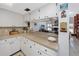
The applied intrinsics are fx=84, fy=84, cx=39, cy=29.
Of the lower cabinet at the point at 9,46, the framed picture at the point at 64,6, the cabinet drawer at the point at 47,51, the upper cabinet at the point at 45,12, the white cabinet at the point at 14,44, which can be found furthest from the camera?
the white cabinet at the point at 14,44

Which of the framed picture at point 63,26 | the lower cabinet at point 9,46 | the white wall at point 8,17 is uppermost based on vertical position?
the white wall at point 8,17

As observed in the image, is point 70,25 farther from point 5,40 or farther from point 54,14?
point 5,40

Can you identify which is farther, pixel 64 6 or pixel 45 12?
pixel 45 12

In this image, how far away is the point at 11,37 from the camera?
6.78 ft

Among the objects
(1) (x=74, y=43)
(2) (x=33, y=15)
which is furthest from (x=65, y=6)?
(2) (x=33, y=15)

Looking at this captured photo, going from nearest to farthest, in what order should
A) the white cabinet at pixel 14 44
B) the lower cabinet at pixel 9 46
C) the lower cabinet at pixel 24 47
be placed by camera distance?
the lower cabinet at pixel 24 47
the lower cabinet at pixel 9 46
the white cabinet at pixel 14 44

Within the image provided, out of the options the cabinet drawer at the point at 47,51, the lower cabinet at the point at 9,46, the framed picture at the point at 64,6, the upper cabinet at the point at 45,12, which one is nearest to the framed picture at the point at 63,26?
the framed picture at the point at 64,6

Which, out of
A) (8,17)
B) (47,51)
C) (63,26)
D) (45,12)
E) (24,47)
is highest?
(45,12)

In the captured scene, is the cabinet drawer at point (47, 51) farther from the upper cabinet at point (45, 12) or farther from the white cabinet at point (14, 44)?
the white cabinet at point (14, 44)

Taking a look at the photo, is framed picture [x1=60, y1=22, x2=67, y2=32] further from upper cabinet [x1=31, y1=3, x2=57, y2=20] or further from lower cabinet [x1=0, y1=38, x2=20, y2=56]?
lower cabinet [x1=0, y1=38, x2=20, y2=56]

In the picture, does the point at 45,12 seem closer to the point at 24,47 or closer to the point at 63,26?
the point at 63,26

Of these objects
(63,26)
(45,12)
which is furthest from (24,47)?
(63,26)

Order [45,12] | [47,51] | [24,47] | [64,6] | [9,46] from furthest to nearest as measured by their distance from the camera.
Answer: [24,47] < [9,46] < [45,12] < [47,51] < [64,6]

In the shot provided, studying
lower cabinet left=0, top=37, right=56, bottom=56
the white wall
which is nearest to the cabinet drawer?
lower cabinet left=0, top=37, right=56, bottom=56
